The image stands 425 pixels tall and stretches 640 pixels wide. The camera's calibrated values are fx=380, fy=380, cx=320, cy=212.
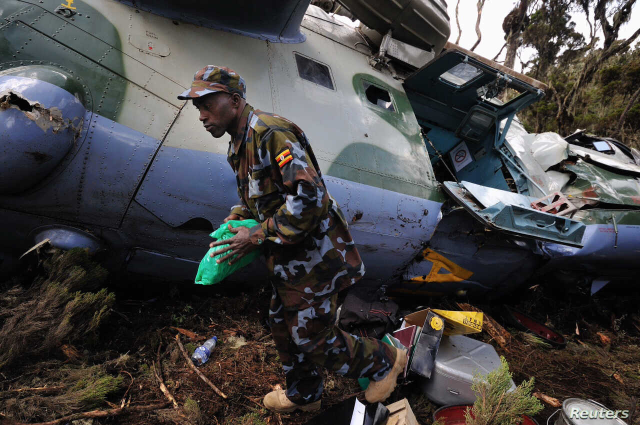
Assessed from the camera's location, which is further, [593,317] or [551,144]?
[551,144]

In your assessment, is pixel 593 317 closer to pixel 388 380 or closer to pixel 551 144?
pixel 551 144

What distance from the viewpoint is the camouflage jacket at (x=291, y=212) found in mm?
1919

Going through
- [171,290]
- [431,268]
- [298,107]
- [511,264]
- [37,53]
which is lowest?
[171,290]

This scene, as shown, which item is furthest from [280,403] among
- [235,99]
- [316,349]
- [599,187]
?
[599,187]

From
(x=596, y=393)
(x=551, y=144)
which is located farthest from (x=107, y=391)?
(x=551, y=144)

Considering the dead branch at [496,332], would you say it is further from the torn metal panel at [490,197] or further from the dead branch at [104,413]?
the dead branch at [104,413]

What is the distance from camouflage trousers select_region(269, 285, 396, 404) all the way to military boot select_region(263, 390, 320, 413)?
5 cm

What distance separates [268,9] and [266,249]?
2502mm

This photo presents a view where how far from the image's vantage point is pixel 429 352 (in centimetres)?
294

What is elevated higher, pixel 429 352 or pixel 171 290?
pixel 429 352

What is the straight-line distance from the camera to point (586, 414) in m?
2.31

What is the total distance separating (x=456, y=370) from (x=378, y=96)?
10.2 ft

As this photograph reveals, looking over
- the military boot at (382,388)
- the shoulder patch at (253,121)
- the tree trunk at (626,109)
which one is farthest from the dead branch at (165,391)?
the tree trunk at (626,109)

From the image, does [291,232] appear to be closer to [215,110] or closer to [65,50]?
[215,110]
